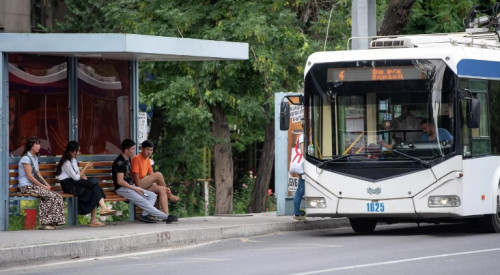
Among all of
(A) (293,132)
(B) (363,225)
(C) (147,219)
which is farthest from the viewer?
(A) (293,132)

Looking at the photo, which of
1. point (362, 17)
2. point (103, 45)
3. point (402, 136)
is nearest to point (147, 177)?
point (103, 45)

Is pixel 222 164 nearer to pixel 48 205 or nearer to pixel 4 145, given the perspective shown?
pixel 48 205

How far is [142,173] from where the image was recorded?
20.7 metres

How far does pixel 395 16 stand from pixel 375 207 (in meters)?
9.04

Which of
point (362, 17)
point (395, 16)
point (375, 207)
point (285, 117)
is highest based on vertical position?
point (395, 16)

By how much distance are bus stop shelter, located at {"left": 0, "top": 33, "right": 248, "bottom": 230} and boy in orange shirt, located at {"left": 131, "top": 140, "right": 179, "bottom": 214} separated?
0.60 meters

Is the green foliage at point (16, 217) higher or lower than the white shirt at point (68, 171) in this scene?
lower

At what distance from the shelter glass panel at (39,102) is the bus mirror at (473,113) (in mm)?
6515

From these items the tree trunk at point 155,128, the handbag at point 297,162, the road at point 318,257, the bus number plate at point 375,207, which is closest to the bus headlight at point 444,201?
the road at point 318,257

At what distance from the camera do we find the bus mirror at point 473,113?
1831cm

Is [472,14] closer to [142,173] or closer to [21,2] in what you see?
[142,173]

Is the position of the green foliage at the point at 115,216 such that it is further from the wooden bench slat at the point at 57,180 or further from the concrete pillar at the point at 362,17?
the concrete pillar at the point at 362,17

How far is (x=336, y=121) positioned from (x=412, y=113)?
1213 millimetres

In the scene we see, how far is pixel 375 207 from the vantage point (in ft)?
Answer: 60.6
